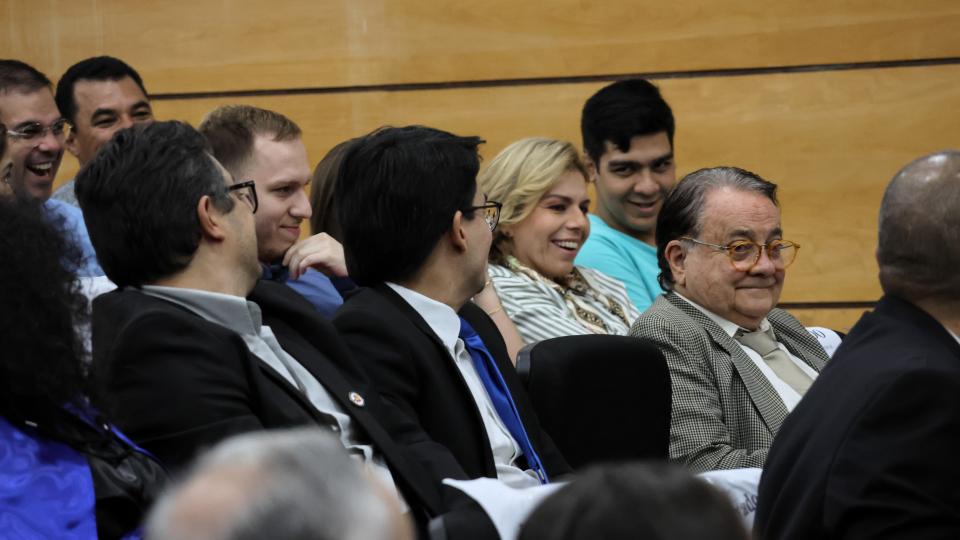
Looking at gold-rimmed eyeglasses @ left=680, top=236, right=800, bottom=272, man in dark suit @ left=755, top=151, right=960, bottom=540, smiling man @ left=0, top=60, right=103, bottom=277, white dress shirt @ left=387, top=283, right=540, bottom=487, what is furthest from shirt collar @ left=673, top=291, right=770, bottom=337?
smiling man @ left=0, top=60, right=103, bottom=277

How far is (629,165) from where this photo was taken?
12.1 feet

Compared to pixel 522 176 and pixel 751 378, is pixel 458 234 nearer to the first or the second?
pixel 751 378

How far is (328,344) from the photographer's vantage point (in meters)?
2.16

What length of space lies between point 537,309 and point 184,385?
1372 mm

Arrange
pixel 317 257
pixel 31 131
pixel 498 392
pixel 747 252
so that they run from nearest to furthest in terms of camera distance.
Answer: pixel 498 392 → pixel 317 257 → pixel 747 252 → pixel 31 131

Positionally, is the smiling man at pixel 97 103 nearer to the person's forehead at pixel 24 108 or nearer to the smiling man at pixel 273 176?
the person's forehead at pixel 24 108

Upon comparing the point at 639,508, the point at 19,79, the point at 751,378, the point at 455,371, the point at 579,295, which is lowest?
the point at 579,295

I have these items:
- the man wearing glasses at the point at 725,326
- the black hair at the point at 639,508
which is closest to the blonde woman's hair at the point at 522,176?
the man wearing glasses at the point at 725,326

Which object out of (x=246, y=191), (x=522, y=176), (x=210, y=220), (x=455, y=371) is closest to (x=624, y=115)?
(x=522, y=176)

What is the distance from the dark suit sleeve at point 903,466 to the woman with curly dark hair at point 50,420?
2.83ft

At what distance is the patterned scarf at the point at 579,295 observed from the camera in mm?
3195

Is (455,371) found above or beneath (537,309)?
above

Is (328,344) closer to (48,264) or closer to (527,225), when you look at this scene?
(48,264)

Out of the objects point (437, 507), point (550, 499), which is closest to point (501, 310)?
point (437, 507)
